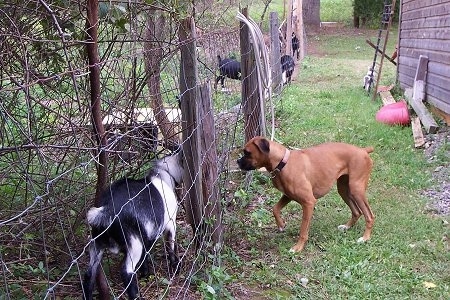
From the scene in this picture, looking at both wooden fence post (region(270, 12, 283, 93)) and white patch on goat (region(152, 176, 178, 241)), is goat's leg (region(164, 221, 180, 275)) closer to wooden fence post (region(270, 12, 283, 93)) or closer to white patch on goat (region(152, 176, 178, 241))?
white patch on goat (region(152, 176, 178, 241))

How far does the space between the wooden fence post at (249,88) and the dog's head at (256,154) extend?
4.25 feet

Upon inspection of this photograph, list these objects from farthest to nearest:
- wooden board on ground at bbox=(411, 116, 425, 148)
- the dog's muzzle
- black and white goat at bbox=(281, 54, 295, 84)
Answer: black and white goat at bbox=(281, 54, 295, 84)
wooden board on ground at bbox=(411, 116, 425, 148)
the dog's muzzle

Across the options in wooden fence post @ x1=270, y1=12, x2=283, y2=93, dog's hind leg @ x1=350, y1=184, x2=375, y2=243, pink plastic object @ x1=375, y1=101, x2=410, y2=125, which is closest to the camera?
dog's hind leg @ x1=350, y1=184, x2=375, y2=243

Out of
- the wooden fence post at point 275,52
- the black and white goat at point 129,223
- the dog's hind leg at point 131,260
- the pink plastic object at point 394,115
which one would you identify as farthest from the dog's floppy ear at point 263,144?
the wooden fence post at point 275,52

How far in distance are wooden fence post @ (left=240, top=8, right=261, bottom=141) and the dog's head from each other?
1295 mm

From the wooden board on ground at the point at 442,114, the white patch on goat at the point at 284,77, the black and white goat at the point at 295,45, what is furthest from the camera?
the black and white goat at the point at 295,45

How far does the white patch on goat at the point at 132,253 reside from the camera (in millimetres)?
3010

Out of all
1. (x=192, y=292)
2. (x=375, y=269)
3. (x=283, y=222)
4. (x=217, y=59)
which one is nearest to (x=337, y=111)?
(x=217, y=59)

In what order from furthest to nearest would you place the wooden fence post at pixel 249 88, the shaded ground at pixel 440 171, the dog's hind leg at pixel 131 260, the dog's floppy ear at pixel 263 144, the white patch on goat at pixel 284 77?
the white patch on goat at pixel 284 77, the wooden fence post at pixel 249 88, the shaded ground at pixel 440 171, the dog's floppy ear at pixel 263 144, the dog's hind leg at pixel 131 260

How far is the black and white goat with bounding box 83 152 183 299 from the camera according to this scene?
9.63 ft

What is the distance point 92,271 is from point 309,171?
84.8 inches

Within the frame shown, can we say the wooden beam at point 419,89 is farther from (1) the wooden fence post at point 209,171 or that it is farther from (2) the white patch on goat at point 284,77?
(1) the wooden fence post at point 209,171

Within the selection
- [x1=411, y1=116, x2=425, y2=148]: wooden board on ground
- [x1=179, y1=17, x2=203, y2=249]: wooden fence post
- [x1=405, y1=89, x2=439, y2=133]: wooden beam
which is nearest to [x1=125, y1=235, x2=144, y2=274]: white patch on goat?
[x1=179, y1=17, x2=203, y2=249]: wooden fence post

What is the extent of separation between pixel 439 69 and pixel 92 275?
24.6 ft
